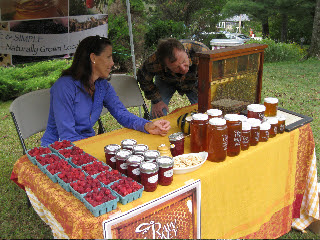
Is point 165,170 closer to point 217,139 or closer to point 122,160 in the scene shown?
point 122,160

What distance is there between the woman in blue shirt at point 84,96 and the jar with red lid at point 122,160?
67 cm

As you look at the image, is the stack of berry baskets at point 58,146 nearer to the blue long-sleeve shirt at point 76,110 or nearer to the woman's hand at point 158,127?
the blue long-sleeve shirt at point 76,110

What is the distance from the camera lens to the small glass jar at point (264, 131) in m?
1.85

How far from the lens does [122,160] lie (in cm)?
148

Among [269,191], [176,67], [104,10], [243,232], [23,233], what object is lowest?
[23,233]

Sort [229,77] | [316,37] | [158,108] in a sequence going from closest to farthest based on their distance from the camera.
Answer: [229,77] < [158,108] < [316,37]

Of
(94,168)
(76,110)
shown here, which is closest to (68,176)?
(94,168)

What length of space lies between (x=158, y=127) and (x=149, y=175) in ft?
2.64

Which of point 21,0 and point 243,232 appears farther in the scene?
point 21,0

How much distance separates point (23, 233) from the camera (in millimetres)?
2545

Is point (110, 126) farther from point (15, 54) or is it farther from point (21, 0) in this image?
point (21, 0)

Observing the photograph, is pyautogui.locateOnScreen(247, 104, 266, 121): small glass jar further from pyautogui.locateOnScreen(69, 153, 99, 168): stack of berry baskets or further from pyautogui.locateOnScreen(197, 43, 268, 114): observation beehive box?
pyautogui.locateOnScreen(69, 153, 99, 168): stack of berry baskets

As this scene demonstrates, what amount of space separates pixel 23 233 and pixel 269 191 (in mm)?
1990

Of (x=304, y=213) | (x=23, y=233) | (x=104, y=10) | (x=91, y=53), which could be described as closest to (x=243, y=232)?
(x=304, y=213)
